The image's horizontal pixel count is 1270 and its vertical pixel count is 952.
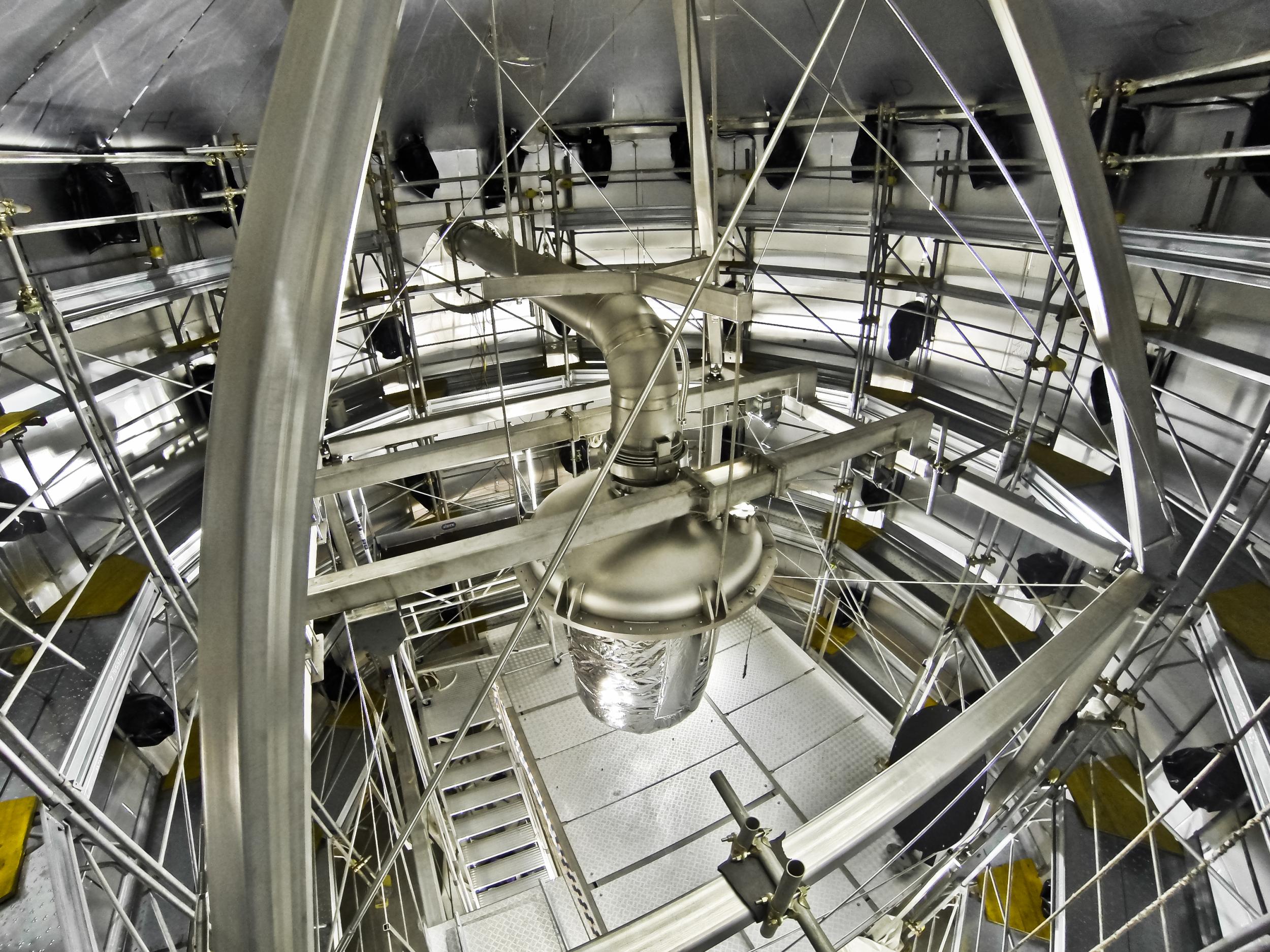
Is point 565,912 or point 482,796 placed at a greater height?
point 565,912

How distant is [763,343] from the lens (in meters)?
8.17

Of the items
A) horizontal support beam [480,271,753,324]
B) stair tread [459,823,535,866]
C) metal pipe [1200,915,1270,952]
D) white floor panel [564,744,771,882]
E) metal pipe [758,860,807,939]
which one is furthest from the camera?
stair tread [459,823,535,866]

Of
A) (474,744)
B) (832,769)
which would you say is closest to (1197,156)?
(832,769)

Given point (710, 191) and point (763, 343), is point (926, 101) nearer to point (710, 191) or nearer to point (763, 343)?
point (763, 343)

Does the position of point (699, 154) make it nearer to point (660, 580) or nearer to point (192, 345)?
point (660, 580)

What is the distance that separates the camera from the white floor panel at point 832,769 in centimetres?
504

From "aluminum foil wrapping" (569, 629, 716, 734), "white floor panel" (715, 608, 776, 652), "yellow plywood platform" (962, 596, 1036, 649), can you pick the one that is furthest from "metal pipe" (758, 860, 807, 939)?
"white floor panel" (715, 608, 776, 652)

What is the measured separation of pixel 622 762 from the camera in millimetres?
5328

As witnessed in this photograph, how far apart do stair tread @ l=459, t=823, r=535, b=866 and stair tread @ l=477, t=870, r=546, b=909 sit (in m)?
0.23

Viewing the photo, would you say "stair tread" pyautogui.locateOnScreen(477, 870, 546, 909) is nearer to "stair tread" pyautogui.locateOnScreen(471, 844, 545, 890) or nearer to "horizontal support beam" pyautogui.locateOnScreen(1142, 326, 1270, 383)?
"stair tread" pyautogui.locateOnScreen(471, 844, 545, 890)

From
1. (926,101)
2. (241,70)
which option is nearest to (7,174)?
(241,70)

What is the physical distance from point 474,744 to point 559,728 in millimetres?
878

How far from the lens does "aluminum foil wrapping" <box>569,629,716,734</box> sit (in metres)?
2.85

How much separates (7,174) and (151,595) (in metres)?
2.95
